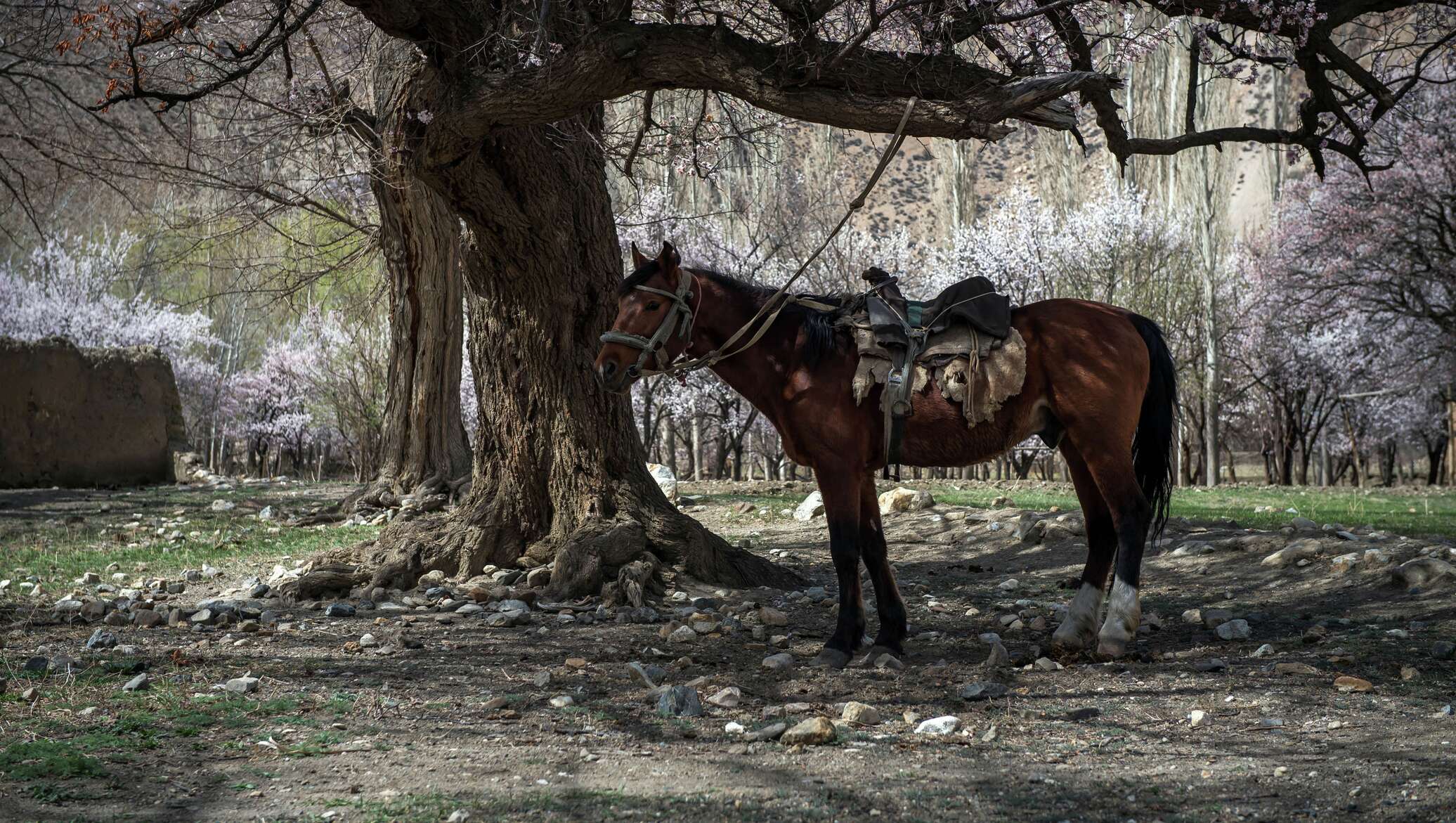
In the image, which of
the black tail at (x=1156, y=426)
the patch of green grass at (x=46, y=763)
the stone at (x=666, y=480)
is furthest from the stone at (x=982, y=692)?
the stone at (x=666, y=480)

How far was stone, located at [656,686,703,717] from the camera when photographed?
4750mm

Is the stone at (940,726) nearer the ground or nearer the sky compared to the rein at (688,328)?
nearer the ground

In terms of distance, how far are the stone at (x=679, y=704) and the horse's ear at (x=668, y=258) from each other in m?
2.25

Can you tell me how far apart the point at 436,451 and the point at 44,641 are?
20.2 feet

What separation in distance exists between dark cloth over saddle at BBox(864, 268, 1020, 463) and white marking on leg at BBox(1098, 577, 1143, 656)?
4.00 feet

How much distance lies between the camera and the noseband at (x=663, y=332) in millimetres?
5773

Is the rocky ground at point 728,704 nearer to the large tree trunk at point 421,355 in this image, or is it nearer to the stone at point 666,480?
the large tree trunk at point 421,355

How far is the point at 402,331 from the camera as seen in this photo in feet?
40.3

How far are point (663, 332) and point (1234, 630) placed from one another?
367 centimetres

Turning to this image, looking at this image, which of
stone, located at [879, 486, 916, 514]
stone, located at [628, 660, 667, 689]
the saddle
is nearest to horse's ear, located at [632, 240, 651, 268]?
the saddle

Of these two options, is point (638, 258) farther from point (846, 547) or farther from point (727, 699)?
point (727, 699)

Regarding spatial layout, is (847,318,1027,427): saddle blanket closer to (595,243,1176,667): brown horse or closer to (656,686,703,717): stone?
(595,243,1176,667): brown horse

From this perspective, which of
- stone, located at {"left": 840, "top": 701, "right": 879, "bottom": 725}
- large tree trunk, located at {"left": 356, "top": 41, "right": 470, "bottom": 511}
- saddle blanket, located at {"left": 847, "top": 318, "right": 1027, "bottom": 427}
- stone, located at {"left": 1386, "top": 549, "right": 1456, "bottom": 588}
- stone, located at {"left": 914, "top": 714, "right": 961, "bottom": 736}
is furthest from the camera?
large tree trunk, located at {"left": 356, "top": 41, "right": 470, "bottom": 511}

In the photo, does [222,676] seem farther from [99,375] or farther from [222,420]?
[222,420]
